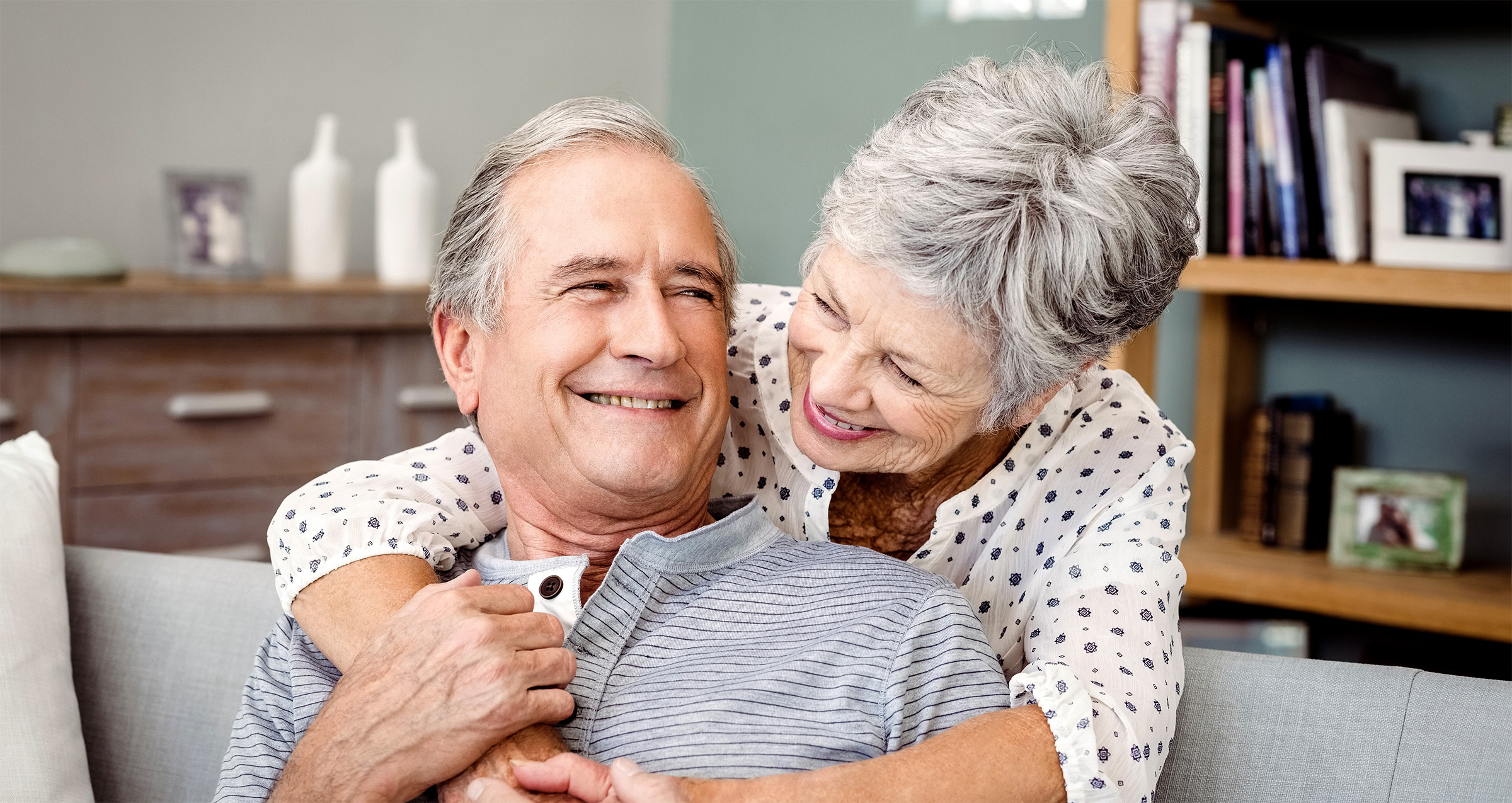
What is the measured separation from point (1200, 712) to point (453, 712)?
711 mm

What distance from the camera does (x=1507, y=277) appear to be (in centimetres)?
208

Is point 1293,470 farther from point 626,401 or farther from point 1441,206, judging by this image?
point 626,401

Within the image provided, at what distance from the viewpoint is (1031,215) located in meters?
1.20

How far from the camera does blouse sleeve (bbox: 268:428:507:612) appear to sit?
128 centimetres

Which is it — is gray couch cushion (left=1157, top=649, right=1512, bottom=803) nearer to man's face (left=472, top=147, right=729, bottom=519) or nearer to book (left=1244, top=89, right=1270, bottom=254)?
man's face (left=472, top=147, right=729, bottom=519)

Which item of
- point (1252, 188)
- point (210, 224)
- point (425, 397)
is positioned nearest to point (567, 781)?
point (1252, 188)

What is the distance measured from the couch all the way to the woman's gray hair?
1.21 ft

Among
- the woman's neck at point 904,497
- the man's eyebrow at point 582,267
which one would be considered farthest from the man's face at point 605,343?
the woman's neck at point 904,497

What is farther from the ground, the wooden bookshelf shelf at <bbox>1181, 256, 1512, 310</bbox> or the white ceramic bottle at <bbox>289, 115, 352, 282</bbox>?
the white ceramic bottle at <bbox>289, 115, 352, 282</bbox>

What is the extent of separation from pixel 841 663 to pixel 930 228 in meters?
0.39

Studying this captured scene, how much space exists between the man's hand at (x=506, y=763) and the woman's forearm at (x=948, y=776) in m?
0.15

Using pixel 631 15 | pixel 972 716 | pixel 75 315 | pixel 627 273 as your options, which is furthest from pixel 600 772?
pixel 631 15

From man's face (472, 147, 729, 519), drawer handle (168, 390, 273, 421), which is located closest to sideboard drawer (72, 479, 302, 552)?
drawer handle (168, 390, 273, 421)

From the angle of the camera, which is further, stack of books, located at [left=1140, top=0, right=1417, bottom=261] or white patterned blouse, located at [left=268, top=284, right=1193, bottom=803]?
stack of books, located at [left=1140, top=0, right=1417, bottom=261]
